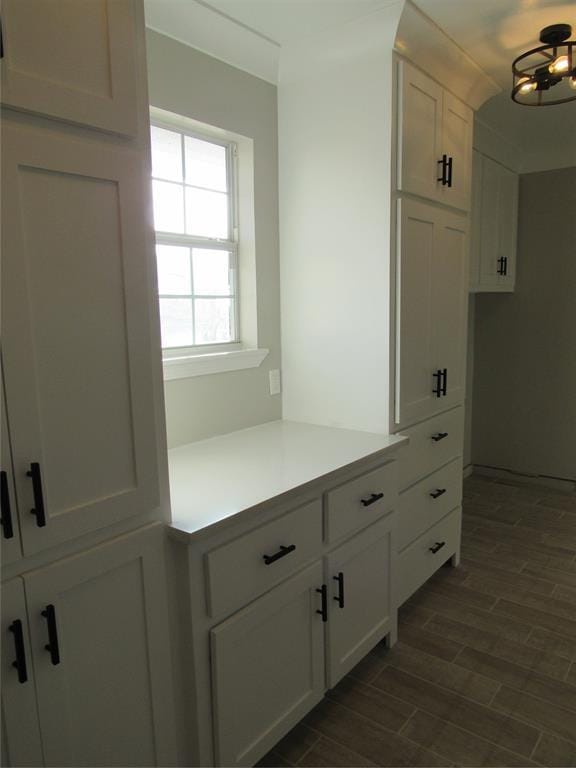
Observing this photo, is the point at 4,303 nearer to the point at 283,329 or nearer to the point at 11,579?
the point at 11,579

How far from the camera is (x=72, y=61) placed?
3.49 feet

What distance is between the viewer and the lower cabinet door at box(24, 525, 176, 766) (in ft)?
3.62

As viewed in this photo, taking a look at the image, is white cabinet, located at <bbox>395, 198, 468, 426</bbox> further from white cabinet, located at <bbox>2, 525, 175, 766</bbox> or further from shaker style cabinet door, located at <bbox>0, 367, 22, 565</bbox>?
shaker style cabinet door, located at <bbox>0, 367, 22, 565</bbox>

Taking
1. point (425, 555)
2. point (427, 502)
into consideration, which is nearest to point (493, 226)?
point (427, 502)

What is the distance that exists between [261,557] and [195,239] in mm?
1280

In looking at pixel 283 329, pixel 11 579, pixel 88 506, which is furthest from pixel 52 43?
pixel 283 329

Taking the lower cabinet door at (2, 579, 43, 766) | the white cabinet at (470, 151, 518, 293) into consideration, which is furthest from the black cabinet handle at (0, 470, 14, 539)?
the white cabinet at (470, 151, 518, 293)

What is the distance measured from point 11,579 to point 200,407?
1157mm

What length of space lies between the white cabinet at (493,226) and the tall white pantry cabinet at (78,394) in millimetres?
2668

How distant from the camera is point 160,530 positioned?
4.33ft

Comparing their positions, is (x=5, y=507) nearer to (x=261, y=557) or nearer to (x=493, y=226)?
(x=261, y=557)

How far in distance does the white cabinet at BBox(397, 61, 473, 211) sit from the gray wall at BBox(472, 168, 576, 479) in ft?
5.51

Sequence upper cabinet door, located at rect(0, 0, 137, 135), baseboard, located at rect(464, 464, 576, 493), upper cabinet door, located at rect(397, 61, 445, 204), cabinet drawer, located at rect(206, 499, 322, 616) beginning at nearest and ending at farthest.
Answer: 1. upper cabinet door, located at rect(0, 0, 137, 135)
2. cabinet drawer, located at rect(206, 499, 322, 616)
3. upper cabinet door, located at rect(397, 61, 445, 204)
4. baseboard, located at rect(464, 464, 576, 493)

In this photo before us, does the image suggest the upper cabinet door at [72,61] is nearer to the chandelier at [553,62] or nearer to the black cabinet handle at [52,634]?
the black cabinet handle at [52,634]
